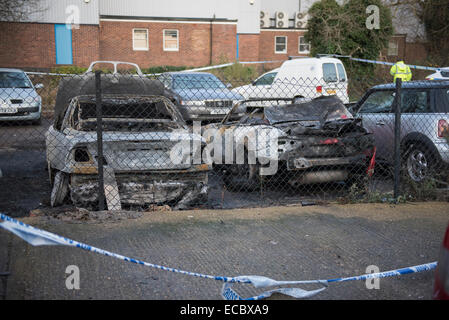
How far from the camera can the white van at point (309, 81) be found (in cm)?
1413

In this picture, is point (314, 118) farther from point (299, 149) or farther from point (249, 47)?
point (249, 47)

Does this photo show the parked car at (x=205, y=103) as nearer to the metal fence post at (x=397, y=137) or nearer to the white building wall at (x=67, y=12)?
the metal fence post at (x=397, y=137)

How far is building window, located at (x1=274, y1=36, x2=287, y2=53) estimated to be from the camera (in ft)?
112

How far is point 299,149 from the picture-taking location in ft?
21.5

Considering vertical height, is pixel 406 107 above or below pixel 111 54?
below

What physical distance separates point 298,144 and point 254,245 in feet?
7.66

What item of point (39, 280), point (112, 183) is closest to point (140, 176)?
point (112, 183)

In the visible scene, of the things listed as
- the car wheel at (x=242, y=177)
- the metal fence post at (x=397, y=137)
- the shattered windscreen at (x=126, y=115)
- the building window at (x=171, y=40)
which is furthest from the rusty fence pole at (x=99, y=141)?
the building window at (x=171, y=40)

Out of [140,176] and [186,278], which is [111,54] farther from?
[186,278]

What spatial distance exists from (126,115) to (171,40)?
22.8 m

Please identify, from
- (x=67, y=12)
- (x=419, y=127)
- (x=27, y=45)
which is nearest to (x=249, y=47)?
(x=67, y=12)

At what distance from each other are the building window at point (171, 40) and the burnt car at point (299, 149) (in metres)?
22.4

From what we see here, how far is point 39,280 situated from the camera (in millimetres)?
3635
